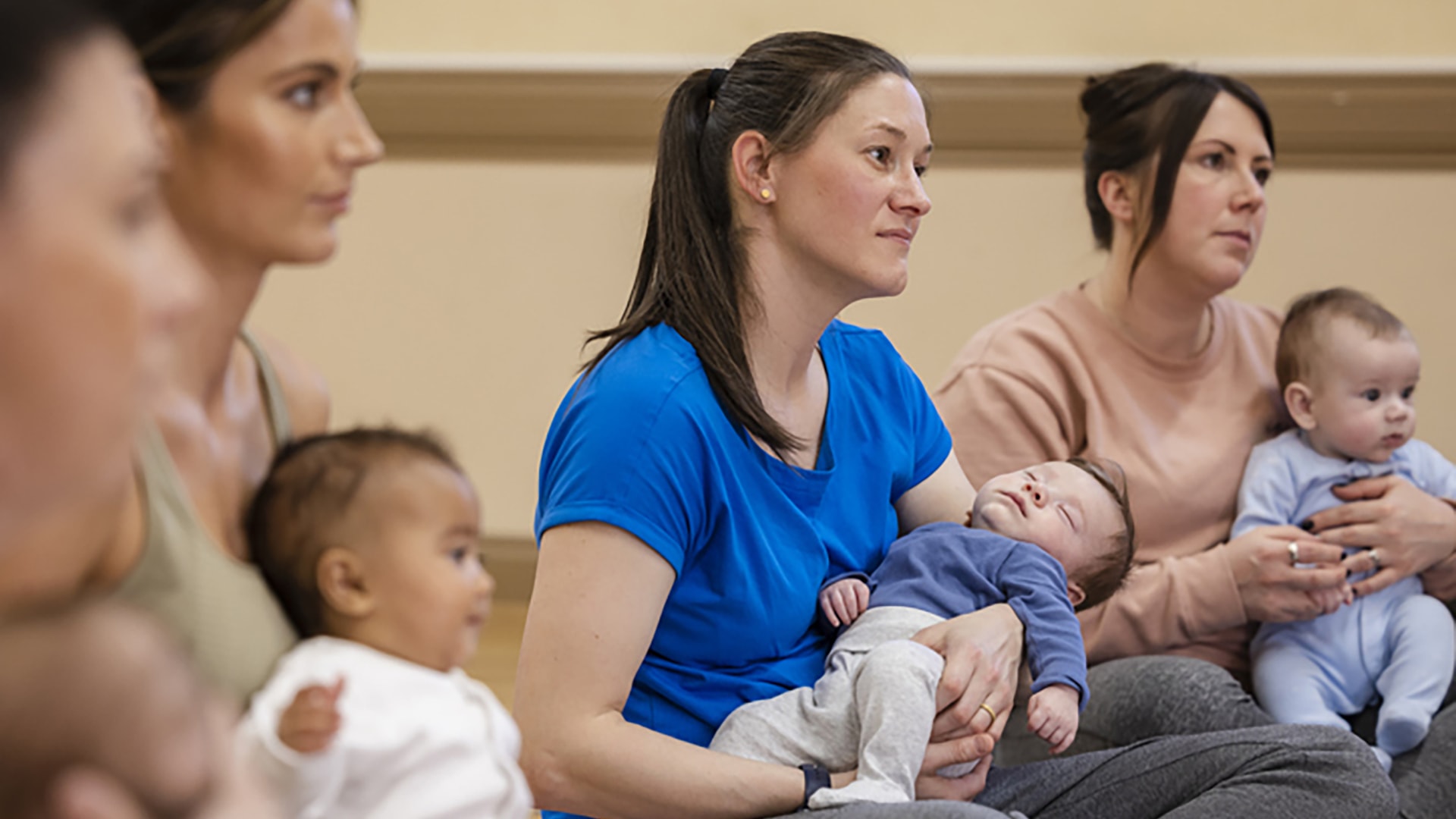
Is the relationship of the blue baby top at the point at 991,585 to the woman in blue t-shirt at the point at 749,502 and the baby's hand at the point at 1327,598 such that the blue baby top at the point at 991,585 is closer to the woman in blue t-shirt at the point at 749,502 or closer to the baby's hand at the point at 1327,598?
the woman in blue t-shirt at the point at 749,502

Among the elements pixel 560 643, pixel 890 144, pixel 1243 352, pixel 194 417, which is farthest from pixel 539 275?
pixel 194 417

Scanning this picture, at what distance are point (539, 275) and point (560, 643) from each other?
2294 millimetres

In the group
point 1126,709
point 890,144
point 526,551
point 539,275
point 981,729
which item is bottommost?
point 526,551

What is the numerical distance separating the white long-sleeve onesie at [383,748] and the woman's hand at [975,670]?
61 centimetres

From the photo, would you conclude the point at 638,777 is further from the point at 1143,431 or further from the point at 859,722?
the point at 1143,431

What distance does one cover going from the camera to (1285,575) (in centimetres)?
184

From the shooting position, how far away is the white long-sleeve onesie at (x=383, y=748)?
734mm

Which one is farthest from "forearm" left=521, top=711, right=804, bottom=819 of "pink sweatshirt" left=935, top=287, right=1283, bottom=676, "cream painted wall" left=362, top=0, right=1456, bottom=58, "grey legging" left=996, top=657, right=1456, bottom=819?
"cream painted wall" left=362, top=0, right=1456, bottom=58

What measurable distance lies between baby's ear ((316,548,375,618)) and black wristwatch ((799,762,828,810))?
1.88 feet

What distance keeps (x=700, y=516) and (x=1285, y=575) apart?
0.93 metres

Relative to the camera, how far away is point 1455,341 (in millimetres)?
3111

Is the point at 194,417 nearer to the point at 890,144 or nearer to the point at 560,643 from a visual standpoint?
the point at 560,643

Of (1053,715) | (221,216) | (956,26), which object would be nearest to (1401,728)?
(1053,715)

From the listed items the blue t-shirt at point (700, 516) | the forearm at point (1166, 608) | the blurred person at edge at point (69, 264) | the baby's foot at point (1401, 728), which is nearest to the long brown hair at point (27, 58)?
the blurred person at edge at point (69, 264)
